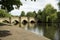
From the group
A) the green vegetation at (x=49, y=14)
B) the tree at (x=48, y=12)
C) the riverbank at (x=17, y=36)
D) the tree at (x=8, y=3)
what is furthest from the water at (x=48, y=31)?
the tree at (x=48, y=12)

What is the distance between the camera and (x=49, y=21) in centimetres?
9306

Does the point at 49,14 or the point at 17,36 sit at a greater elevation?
the point at 49,14

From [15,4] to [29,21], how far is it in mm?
58247

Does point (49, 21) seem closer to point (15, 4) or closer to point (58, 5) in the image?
point (58, 5)

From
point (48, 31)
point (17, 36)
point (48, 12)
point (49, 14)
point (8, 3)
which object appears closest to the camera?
point (17, 36)

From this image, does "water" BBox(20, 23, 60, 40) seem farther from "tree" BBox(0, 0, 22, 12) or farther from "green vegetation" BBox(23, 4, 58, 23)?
"green vegetation" BBox(23, 4, 58, 23)

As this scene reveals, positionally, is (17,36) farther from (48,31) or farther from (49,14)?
(49,14)

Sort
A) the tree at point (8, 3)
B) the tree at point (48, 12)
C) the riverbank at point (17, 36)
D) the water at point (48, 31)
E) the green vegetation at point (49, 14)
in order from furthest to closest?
the tree at point (48, 12) < the green vegetation at point (49, 14) < the tree at point (8, 3) < the water at point (48, 31) < the riverbank at point (17, 36)

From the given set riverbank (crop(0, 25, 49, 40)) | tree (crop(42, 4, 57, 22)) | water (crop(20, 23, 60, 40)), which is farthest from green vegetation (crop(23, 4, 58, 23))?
riverbank (crop(0, 25, 49, 40))

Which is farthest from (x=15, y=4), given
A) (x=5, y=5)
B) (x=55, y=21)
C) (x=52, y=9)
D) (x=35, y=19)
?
(x=35, y=19)

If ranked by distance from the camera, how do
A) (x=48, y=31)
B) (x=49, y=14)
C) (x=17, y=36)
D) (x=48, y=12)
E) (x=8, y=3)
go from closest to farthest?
(x=17, y=36), (x=48, y=31), (x=8, y=3), (x=49, y=14), (x=48, y=12)

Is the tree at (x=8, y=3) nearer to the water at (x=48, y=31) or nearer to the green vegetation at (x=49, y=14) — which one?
the water at (x=48, y=31)


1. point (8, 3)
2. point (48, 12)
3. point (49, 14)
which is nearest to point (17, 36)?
point (8, 3)

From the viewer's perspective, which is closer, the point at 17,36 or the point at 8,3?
the point at 17,36
